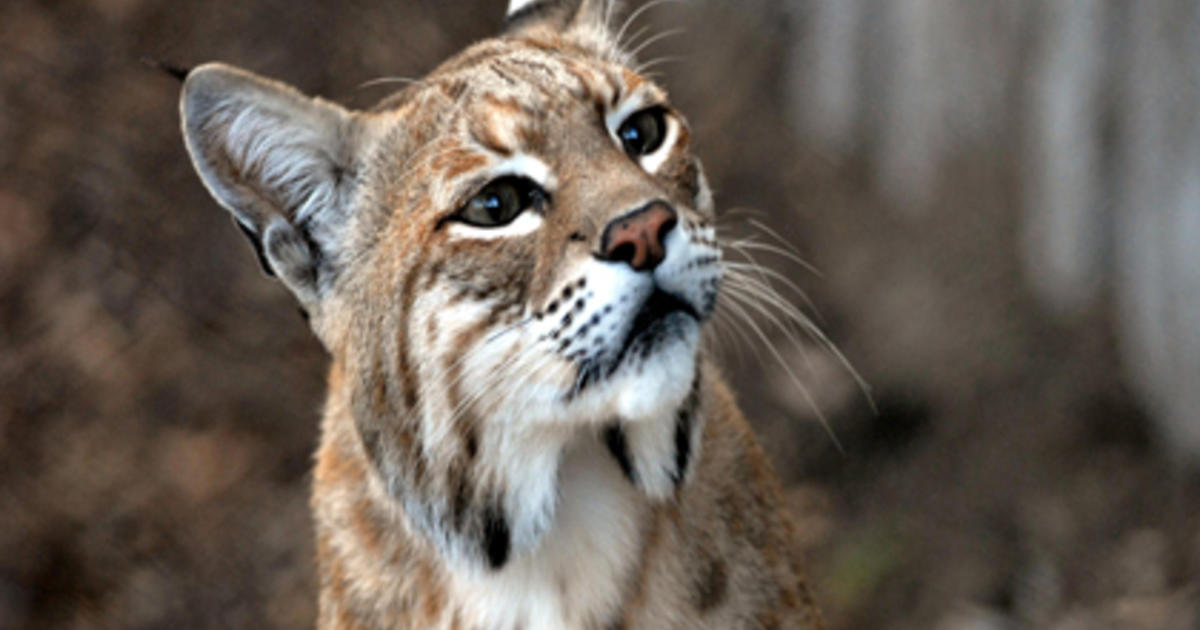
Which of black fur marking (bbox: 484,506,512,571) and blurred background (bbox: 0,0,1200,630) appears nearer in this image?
black fur marking (bbox: 484,506,512,571)

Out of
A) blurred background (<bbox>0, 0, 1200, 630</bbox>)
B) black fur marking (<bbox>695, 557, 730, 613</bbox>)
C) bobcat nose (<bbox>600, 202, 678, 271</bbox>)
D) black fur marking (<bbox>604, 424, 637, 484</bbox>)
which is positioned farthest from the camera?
blurred background (<bbox>0, 0, 1200, 630</bbox>)

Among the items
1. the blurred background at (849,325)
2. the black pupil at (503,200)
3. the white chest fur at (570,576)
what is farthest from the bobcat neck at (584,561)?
the blurred background at (849,325)

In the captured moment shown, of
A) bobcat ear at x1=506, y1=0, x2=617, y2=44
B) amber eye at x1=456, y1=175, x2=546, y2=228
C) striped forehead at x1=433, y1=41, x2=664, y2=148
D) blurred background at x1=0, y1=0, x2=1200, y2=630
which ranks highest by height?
bobcat ear at x1=506, y1=0, x2=617, y2=44

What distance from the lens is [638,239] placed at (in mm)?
2836

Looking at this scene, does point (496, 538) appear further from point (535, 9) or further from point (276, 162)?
point (535, 9)

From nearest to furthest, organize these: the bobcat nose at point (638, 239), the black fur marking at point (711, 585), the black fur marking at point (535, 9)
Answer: the bobcat nose at point (638, 239) → the black fur marking at point (711, 585) → the black fur marking at point (535, 9)

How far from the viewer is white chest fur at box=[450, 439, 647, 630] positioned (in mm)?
3311

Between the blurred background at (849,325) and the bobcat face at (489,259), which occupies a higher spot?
the bobcat face at (489,259)

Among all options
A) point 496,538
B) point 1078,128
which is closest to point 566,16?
point 496,538

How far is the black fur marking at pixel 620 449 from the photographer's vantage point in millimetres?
3201

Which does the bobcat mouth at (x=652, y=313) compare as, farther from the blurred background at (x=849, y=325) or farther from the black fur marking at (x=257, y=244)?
the blurred background at (x=849, y=325)

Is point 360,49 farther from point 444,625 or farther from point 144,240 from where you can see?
point 444,625

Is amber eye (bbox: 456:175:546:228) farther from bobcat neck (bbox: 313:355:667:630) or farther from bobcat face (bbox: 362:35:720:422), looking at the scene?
bobcat neck (bbox: 313:355:667:630)

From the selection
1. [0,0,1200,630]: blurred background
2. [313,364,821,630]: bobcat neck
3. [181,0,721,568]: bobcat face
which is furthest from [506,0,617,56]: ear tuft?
[0,0,1200,630]: blurred background
